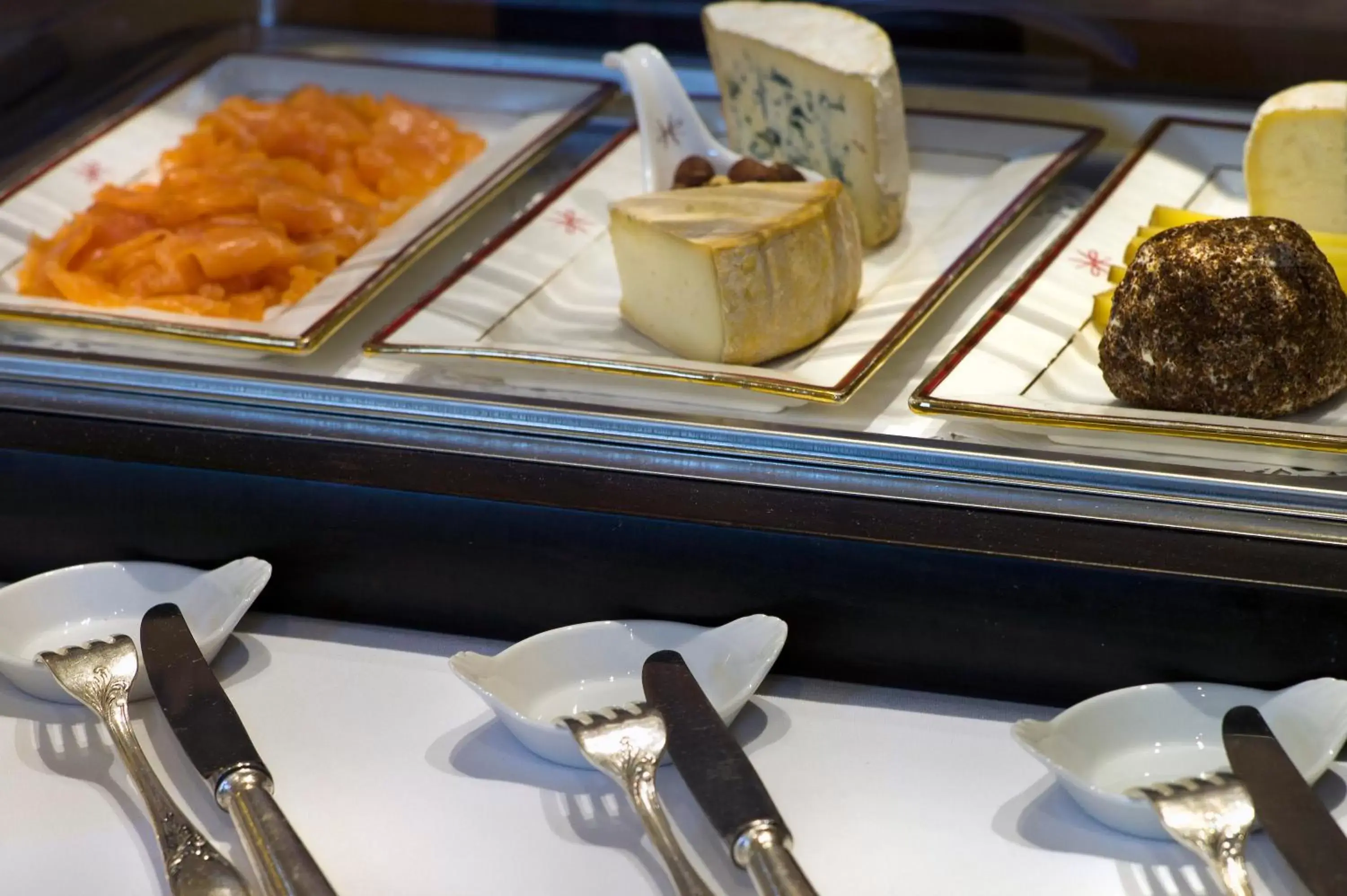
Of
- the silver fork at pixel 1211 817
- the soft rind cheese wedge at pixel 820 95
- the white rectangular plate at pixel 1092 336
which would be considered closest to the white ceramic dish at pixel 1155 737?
the silver fork at pixel 1211 817

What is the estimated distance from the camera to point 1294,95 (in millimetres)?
1301

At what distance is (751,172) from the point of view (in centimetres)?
144

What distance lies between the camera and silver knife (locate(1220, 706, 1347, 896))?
895 mm

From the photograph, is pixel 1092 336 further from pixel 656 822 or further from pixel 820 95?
pixel 656 822

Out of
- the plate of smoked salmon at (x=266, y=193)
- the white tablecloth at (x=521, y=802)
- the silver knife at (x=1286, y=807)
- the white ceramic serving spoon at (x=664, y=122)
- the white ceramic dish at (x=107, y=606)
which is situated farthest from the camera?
the white ceramic serving spoon at (x=664, y=122)

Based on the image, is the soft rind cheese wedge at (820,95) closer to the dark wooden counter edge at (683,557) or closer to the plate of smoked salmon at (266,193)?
the plate of smoked salmon at (266,193)

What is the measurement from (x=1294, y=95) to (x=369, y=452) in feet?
2.58

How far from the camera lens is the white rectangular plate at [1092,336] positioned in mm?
1072

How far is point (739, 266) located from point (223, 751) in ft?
Result: 1.74

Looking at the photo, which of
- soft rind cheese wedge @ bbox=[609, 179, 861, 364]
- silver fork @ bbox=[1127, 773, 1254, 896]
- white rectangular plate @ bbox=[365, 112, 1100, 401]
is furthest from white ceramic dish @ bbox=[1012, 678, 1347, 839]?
soft rind cheese wedge @ bbox=[609, 179, 861, 364]

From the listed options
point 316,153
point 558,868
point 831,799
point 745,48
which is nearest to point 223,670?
point 558,868

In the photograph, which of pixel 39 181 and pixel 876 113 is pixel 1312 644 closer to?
pixel 876 113

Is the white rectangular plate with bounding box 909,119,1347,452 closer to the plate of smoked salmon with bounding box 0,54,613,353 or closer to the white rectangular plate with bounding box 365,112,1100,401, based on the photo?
the white rectangular plate with bounding box 365,112,1100,401

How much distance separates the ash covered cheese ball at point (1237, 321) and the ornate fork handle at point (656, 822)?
44 cm
